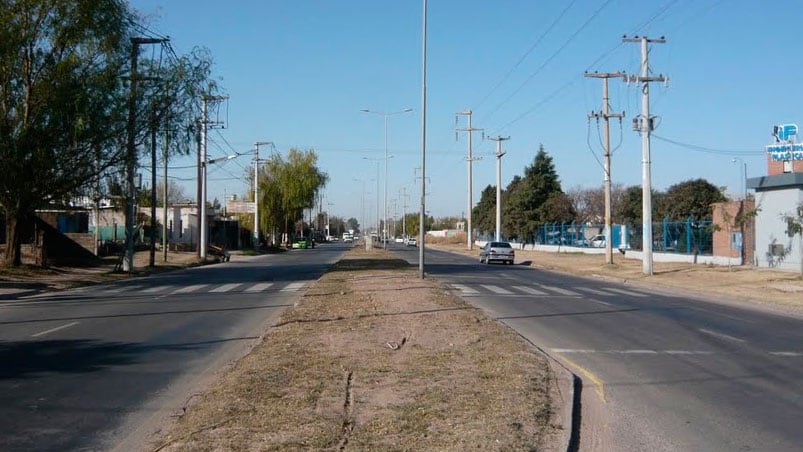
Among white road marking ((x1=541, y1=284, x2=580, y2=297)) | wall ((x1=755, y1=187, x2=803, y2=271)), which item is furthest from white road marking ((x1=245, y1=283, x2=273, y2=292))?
wall ((x1=755, y1=187, x2=803, y2=271))

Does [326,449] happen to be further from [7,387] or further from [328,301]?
[328,301]

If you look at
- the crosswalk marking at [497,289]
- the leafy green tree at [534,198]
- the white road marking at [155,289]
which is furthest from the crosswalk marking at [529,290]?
the leafy green tree at [534,198]

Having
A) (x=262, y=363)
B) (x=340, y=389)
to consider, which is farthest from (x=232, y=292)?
(x=340, y=389)

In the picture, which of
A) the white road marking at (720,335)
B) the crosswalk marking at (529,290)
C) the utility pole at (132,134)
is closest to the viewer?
the white road marking at (720,335)

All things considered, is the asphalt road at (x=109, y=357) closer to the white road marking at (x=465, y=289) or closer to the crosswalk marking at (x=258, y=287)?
the crosswalk marking at (x=258, y=287)

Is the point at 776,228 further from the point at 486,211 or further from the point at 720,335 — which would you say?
the point at 486,211

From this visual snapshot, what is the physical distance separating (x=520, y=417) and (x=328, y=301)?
42.5ft

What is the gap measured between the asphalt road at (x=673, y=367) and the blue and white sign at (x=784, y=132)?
57.0 feet

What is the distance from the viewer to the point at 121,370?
37.0ft

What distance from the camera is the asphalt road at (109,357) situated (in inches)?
315

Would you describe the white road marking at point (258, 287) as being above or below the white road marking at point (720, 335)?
above

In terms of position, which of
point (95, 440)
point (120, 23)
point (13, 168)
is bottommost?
point (95, 440)

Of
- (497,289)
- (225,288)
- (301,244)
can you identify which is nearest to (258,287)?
(225,288)

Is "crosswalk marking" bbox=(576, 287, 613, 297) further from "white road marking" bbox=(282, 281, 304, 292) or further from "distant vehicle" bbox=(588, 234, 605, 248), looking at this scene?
"distant vehicle" bbox=(588, 234, 605, 248)
